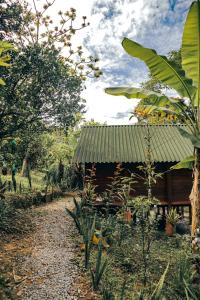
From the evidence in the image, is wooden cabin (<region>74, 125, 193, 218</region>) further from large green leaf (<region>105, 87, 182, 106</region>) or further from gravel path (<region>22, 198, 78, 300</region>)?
large green leaf (<region>105, 87, 182, 106</region>)

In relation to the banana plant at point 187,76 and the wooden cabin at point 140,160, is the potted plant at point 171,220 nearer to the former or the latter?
the wooden cabin at point 140,160

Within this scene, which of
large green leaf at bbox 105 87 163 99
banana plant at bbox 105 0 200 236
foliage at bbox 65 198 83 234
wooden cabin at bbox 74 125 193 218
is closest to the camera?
banana plant at bbox 105 0 200 236

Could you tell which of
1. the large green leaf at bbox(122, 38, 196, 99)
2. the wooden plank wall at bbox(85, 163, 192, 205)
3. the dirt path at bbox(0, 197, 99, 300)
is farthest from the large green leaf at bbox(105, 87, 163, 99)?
the wooden plank wall at bbox(85, 163, 192, 205)

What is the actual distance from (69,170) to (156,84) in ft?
47.5

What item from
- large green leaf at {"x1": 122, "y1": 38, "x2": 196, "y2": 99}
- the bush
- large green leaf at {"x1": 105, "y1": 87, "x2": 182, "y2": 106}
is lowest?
the bush

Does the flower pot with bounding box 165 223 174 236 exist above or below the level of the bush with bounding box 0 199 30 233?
below

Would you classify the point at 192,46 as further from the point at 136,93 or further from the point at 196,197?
the point at 196,197

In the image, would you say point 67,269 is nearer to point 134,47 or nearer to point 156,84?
point 134,47

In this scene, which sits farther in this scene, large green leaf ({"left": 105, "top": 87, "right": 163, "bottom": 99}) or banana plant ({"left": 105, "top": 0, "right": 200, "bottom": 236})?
large green leaf ({"left": 105, "top": 87, "right": 163, "bottom": 99})

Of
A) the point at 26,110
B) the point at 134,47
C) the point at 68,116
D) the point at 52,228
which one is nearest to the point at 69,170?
the point at 68,116

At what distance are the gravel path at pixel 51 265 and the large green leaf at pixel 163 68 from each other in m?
5.01

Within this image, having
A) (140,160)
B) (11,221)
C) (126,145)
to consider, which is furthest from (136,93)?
(126,145)

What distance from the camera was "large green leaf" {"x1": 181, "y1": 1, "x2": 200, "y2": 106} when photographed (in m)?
5.39

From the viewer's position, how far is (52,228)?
10188 mm
